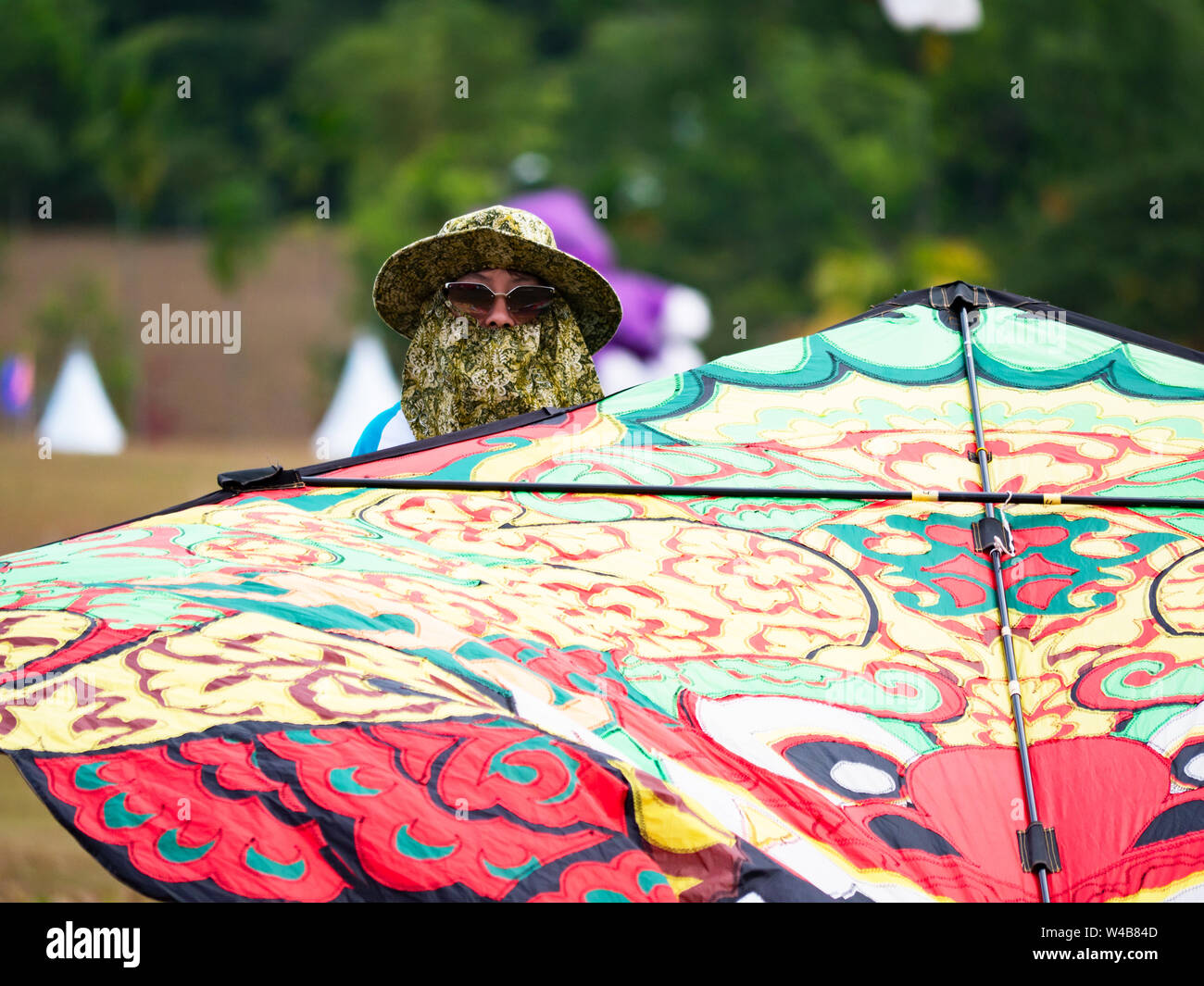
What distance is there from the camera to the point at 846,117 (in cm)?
2997

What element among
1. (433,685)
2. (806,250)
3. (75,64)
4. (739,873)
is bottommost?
(739,873)

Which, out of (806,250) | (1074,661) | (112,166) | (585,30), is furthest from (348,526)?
(585,30)

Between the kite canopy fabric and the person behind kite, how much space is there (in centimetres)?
62

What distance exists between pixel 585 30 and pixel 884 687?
129ft

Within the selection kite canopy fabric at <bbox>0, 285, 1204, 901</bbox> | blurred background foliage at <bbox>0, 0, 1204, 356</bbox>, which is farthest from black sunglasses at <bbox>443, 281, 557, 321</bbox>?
blurred background foliage at <bbox>0, 0, 1204, 356</bbox>

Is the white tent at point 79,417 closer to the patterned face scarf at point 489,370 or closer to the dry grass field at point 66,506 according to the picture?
the dry grass field at point 66,506

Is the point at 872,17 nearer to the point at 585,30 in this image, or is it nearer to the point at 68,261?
the point at 585,30

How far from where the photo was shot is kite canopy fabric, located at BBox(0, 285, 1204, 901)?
73.1 inches

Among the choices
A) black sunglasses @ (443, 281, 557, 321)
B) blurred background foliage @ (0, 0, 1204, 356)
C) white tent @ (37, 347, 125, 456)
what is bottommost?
white tent @ (37, 347, 125, 456)

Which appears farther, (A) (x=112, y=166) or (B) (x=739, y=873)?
(A) (x=112, y=166)

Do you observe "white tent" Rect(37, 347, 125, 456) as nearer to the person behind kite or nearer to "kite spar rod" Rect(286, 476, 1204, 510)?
the person behind kite

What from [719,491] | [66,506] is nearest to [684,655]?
[719,491]

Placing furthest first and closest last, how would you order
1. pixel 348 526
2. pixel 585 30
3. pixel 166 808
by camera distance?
1. pixel 585 30
2. pixel 348 526
3. pixel 166 808

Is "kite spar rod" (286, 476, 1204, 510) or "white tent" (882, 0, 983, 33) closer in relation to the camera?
"kite spar rod" (286, 476, 1204, 510)
